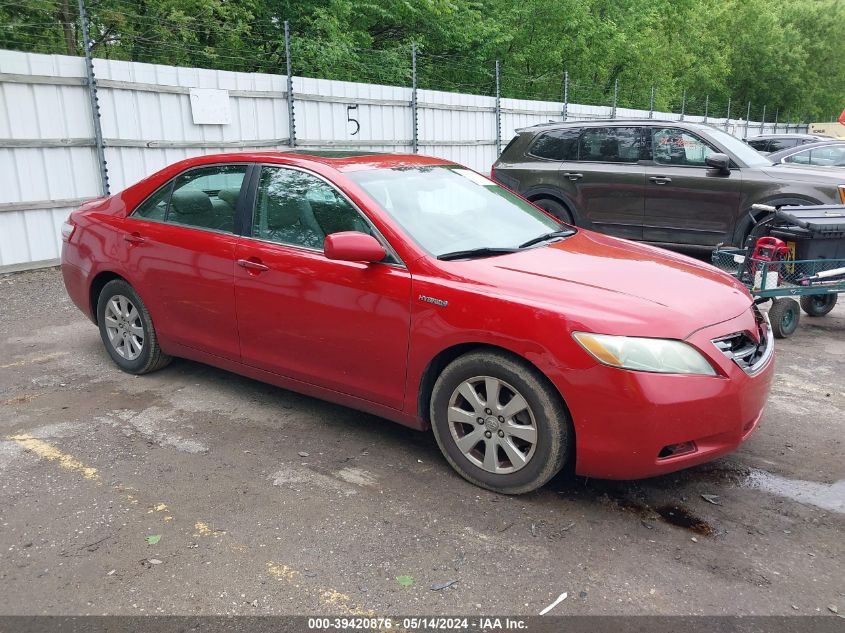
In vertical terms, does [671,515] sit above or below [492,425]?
below

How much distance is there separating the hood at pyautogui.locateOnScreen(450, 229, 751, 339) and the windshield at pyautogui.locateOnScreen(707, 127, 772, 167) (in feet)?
17.8

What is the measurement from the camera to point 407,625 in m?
2.67

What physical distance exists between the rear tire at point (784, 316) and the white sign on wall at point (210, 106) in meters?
7.76

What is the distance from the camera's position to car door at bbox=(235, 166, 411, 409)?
382 cm

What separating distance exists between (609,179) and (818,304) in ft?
10.5

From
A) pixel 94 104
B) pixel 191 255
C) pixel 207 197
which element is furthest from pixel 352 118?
pixel 191 255

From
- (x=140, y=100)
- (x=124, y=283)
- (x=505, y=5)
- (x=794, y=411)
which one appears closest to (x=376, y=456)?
(x=124, y=283)

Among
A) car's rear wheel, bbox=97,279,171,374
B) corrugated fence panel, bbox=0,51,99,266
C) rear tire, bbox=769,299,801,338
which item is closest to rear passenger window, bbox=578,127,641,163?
rear tire, bbox=769,299,801,338

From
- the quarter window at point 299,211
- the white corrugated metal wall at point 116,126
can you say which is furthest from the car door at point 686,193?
the quarter window at point 299,211

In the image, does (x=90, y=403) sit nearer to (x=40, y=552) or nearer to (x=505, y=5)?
(x=40, y=552)

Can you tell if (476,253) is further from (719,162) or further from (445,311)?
(719,162)

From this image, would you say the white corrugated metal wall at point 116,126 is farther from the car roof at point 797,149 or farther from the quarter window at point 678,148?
the car roof at point 797,149

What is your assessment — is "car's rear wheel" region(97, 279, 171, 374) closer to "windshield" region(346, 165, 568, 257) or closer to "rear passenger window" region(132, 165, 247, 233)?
"rear passenger window" region(132, 165, 247, 233)

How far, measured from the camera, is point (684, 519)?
134 inches
